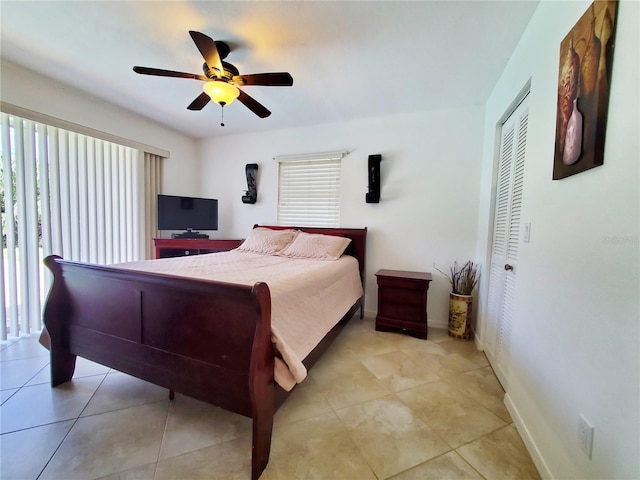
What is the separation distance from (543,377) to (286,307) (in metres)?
1.30

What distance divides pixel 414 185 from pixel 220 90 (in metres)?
2.23

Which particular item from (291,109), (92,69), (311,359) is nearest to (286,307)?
(311,359)

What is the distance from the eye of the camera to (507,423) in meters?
1.45

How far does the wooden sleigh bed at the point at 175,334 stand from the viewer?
1.12 m

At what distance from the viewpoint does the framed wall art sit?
0.85 meters

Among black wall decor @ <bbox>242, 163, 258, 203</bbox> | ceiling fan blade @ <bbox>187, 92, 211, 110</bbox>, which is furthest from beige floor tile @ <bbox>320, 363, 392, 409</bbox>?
black wall decor @ <bbox>242, 163, 258, 203</bbox>

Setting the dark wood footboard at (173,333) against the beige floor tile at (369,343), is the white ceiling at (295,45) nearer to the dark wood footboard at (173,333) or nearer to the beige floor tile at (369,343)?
the dark wood footboard at (173,333)

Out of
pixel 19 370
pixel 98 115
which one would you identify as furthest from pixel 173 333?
pixel 98 115

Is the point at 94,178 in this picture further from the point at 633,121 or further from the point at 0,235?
the point at 633,121

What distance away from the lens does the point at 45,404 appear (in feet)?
4.99

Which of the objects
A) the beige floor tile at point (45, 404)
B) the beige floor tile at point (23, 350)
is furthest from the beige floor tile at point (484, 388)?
the beige floor tile at point (23, 350)

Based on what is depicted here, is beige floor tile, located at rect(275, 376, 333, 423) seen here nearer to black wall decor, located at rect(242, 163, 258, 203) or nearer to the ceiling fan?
the ceiling fan

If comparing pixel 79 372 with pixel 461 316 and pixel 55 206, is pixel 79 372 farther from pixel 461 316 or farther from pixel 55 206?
pixel 461 316

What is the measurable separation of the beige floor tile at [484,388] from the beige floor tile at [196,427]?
4.87ft
